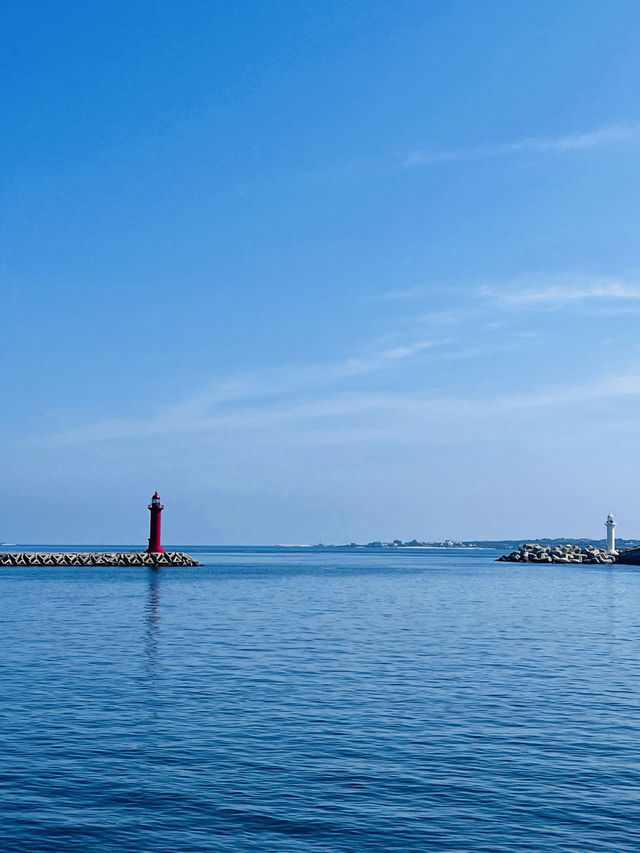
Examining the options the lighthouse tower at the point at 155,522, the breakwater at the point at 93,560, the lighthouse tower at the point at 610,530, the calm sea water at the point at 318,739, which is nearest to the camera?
the calm sea water at the point at 318,739

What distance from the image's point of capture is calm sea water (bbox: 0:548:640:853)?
13.6m

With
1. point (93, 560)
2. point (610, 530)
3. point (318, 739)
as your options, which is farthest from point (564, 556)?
point (318, 739)

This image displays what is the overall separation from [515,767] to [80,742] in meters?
8.99

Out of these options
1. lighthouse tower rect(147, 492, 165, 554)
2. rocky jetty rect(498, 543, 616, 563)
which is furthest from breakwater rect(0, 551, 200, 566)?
rocky jetty rect(498, 543, 616, 563)

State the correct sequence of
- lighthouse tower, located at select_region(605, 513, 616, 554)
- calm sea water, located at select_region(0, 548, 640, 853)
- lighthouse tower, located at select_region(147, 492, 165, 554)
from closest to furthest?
calm sea water, located at select_region(0, 548, 640, 853)
lighthouse tower, located at select_region(147, 492, 165, 554)
lighthouse tower, located at select_region(605, 513, 616, 554)

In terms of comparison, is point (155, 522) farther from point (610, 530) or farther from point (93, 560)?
point (610, 530)

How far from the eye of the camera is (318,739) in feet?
62.9

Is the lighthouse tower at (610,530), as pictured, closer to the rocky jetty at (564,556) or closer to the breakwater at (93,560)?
the rocky jetty at (564,556)

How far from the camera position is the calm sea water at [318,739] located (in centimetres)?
1360

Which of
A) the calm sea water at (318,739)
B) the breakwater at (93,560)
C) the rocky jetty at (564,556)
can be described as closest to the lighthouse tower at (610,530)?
the rocky jetty at (564,556)

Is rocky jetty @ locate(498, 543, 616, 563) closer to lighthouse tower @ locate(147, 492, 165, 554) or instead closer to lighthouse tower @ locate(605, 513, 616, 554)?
lighthouse tower @ locate(605, 513, 616, 554)

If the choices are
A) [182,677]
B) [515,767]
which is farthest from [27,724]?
[515,767]

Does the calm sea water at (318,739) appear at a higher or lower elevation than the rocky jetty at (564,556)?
higher

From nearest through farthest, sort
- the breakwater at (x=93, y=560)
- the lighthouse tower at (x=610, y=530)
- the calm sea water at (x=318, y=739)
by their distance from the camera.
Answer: the calm sea water at (x=318, y=739) → the breakwater at (x=93, y=560) → the lighthouse tower at (x=610, y=530)
